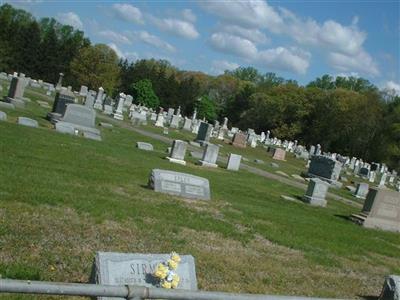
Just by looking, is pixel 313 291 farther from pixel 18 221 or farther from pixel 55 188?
pixel 55 188

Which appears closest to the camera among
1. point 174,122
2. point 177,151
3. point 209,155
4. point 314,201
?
point 314,201

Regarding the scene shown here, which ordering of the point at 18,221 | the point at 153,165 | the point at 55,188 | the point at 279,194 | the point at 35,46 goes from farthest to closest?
the point at 35,46
the point at 279,194
the point at 153,165
the point at 55,188
the point at 18,221

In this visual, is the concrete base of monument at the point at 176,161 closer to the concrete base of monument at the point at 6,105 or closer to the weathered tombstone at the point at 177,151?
the weathered tombstone at the point at 177,151

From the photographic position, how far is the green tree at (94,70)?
245ft

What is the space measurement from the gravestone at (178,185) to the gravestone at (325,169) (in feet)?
59.2

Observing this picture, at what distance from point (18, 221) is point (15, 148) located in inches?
291

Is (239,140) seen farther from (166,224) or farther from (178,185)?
(166,224)

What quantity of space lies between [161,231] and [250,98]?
88752 mm

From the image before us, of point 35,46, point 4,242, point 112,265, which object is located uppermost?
point 35,46

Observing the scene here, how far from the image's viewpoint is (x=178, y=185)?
1369cm

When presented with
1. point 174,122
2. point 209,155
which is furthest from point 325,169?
point 174,122

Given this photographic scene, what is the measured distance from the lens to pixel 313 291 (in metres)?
8.37

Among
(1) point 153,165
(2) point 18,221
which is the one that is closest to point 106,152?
(1) point 153,165

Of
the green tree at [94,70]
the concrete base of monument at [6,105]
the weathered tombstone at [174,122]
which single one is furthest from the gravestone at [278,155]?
the green tree at [94,70]
